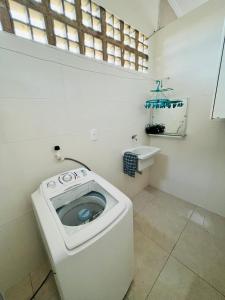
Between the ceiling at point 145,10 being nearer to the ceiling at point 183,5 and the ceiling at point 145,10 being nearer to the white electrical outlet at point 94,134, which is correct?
the ceiling at point 183,5

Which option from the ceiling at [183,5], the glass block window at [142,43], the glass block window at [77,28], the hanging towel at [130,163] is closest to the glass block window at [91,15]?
the glass block window at [77,28]

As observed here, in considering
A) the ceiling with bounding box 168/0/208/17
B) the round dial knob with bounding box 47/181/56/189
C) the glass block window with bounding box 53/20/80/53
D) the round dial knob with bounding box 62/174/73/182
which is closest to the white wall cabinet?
the ceiling with bounding box 168/0/208/17

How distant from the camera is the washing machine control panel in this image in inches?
36.4

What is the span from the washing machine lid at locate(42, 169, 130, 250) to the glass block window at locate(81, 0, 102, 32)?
4.77 ft

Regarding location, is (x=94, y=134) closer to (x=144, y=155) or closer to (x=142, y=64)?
(x=144, y=155)

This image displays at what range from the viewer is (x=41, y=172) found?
1.08 meters

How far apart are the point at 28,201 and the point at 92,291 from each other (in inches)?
30.7

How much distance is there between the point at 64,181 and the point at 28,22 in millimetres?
1231

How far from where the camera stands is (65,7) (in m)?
1.08

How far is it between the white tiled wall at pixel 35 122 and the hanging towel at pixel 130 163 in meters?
0.39

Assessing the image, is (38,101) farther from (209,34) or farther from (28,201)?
(209,34)

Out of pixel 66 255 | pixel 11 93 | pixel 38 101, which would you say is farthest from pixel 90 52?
pixel 66 255

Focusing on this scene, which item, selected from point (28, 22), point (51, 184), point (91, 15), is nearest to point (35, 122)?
point (51, 184)

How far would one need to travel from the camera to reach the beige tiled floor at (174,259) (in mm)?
975
